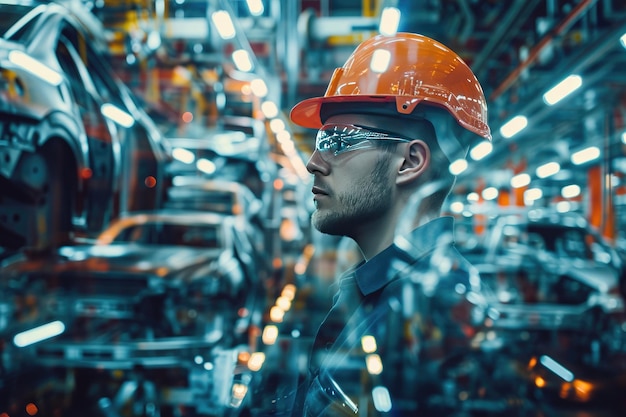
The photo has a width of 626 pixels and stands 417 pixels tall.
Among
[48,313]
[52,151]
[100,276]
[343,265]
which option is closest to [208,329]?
[100,276]

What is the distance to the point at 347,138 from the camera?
1.32 metres

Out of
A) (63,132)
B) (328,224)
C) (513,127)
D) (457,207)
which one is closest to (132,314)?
(63,132)

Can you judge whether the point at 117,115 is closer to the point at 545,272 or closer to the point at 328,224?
the point at 328,224

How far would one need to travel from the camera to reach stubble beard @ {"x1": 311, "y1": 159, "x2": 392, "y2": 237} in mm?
1295

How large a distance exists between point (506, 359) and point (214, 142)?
7.57 ft

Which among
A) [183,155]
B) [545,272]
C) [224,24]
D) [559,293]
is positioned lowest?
[559,293]

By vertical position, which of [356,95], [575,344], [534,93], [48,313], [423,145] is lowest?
[575,344]

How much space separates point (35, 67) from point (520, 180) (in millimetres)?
2910

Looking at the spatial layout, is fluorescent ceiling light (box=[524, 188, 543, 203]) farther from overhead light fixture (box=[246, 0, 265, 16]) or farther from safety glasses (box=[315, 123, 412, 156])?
safety glasses (box=[315, 123, 412, 156])

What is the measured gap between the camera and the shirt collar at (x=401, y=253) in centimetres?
122

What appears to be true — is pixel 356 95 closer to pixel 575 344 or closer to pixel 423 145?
pixel 423 145

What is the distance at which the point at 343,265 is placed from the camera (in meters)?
4.07

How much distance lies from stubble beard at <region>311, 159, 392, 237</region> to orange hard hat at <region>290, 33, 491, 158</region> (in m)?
0.18

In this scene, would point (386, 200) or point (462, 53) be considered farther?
point (462, 53)
